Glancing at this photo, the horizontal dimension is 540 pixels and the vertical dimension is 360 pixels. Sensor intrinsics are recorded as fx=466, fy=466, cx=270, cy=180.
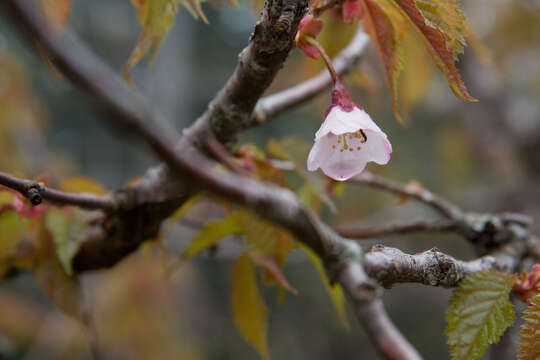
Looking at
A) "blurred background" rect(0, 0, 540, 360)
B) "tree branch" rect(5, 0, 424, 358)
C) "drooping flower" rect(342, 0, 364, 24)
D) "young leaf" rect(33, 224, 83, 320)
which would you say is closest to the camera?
"tree branch" rect(5, 0, 424, 358)

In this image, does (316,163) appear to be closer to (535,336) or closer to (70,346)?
(535,336)

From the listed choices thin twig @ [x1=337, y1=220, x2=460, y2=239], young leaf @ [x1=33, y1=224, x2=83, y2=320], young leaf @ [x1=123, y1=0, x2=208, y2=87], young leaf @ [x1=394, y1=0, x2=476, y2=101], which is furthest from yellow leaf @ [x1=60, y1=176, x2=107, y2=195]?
young leaf @ [x1=394, y1=0, x2=476, y2=101]

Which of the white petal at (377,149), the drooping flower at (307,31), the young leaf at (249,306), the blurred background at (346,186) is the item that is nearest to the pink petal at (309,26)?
the drooping flower at (307,31)

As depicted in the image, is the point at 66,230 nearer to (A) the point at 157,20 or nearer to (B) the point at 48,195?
(B) the point at 48,195

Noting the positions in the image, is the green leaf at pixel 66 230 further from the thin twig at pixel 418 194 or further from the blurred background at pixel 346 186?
the thin twig at pixel 418 194

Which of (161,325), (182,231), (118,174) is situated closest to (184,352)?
(161,325)

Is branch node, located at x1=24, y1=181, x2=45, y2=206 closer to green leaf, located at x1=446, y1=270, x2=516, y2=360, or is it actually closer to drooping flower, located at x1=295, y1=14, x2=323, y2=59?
drooping flower, located at x1=295, y1=14, x2=323, y2=59

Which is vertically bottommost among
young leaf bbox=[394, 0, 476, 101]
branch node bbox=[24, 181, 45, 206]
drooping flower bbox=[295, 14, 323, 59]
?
young leaf bbox=[394, 0, 476, 101]
